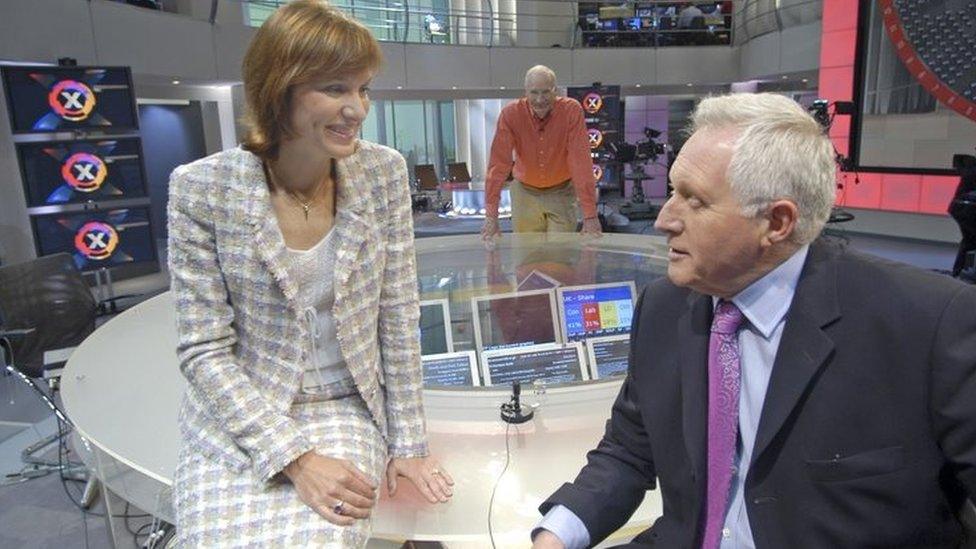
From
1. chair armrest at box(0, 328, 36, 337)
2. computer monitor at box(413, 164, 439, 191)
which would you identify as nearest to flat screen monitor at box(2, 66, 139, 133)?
chair armrest at box(0, 328, 36, 337)

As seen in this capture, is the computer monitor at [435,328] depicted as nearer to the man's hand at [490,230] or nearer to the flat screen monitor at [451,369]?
the flat screen monitor at [451,369]

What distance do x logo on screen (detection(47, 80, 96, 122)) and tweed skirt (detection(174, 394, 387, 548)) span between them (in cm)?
486

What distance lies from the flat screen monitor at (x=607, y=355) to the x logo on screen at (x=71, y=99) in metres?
4.69

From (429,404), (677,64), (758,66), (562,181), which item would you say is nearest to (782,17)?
(758,66)

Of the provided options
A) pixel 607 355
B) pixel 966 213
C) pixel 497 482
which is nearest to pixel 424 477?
pixel 497 482

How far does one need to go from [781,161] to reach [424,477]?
0.96m

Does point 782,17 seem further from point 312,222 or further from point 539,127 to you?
point 312,222

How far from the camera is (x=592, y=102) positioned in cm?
1117

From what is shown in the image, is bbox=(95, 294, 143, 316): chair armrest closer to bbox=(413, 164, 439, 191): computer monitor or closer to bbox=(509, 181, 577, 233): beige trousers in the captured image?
bbox=(509, 181, 577, 233): beige trousers

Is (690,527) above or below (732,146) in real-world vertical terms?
below

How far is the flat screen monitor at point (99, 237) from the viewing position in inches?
207

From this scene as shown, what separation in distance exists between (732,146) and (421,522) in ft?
3.06

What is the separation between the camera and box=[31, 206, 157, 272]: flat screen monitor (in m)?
5.25

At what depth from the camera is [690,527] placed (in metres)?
1.12
